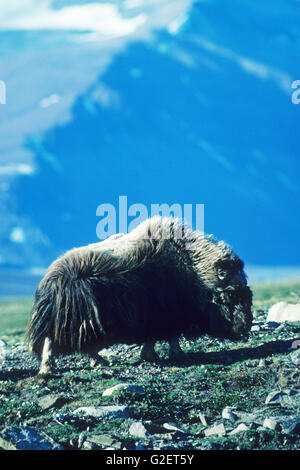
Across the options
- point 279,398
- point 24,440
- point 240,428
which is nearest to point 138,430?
point 240,428

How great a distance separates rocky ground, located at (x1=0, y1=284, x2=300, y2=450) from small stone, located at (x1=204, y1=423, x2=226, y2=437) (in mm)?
12

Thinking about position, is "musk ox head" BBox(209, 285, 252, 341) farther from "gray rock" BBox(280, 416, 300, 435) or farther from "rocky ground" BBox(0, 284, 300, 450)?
"gray rock" BBox(280, 416, 300, 435)

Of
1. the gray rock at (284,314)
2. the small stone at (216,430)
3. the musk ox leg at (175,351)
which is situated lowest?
the small stone at (216,430)

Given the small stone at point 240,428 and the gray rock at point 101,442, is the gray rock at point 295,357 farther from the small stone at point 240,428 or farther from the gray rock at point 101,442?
the gray rock at point 101,442

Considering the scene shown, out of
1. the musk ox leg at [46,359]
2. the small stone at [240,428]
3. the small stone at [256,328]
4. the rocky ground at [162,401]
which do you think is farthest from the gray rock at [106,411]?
the small stone at [256,328]

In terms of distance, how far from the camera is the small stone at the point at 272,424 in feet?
20.5

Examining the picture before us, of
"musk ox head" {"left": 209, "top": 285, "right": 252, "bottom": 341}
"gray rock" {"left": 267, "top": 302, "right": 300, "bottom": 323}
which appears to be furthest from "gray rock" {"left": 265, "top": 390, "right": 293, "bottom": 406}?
"gray rock" {"left": 267, "top": 302, "right": 300, "bottom": 323}

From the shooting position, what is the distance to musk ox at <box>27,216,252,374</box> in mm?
8359

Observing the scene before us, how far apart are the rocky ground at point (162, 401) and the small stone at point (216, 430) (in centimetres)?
1

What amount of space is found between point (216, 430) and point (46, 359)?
289 cm

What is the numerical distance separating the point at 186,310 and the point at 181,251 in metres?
0.78

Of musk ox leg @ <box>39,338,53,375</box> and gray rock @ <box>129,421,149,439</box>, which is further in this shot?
musk ox leg @ <box>39,338,53,375</box>
